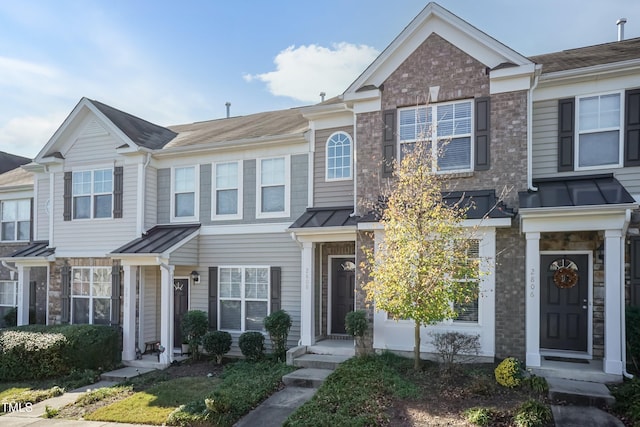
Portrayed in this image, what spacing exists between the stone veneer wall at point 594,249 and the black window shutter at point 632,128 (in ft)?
5.38

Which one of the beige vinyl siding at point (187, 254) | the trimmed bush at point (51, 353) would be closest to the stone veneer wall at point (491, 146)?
the beige vinyl siding at point (187, 254)

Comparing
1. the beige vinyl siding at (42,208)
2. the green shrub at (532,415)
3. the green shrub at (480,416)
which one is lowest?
the green shrub at (480,416)

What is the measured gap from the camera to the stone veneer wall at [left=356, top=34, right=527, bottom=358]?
8.70 meters

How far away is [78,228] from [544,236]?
13365 mm

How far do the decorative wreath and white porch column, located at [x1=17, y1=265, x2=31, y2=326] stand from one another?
15.6 metres

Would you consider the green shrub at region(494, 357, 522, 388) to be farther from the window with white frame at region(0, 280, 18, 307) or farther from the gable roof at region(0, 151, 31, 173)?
the gable roof at region(0, 151, 31, 173)

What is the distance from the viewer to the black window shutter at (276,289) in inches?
458

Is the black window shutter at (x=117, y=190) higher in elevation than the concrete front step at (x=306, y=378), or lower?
higher

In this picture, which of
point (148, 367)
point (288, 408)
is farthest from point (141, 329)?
point (288, 408)

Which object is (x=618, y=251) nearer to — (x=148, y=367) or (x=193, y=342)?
(x=193, y=342)

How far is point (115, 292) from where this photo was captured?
12820mm

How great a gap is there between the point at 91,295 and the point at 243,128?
23.2ft

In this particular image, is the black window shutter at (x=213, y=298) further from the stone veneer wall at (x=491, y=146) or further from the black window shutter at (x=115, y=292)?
the stone veneer wall at (x=491, y=146)

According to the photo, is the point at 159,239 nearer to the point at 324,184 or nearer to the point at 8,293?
the point at 324,184
